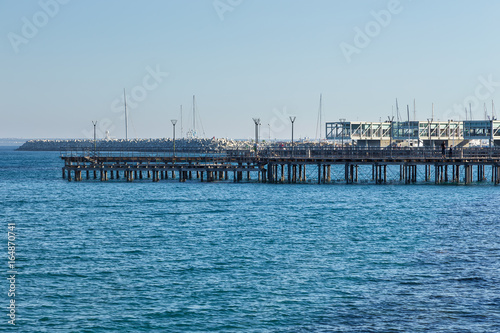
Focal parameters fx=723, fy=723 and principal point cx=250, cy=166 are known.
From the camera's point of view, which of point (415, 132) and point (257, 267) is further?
point (415, 132)

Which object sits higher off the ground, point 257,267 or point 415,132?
point 415,132

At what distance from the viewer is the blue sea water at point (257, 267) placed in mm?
24953

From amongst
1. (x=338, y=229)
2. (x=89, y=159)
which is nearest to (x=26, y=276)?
(x=338, y=229)

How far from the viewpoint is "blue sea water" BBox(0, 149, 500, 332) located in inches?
982

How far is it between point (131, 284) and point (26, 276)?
491cm

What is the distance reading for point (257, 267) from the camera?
3250cm

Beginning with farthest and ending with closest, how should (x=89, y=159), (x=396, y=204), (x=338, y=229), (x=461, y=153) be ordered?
(x=89, y=159), (x=461, y=153), (x=396, y=204), (x=338, y=229)

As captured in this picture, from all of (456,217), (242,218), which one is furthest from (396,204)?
(242,218)

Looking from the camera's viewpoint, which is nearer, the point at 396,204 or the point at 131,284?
the point at 131,284

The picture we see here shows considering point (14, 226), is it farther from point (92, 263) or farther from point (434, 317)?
point (434, 317)

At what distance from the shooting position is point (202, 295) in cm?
2772

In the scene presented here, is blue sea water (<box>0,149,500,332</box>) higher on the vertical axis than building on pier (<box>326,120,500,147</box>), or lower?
lower

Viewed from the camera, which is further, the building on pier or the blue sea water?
the building on pier

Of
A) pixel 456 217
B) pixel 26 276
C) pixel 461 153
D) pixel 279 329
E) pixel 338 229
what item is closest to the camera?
pixel 279 329
